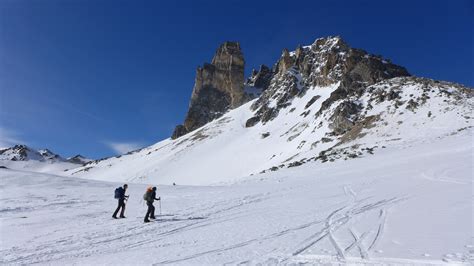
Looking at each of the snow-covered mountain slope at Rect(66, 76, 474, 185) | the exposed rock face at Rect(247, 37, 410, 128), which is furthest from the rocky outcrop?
the snow-covered mountain slope at Rect(66, 76, 474, 185)

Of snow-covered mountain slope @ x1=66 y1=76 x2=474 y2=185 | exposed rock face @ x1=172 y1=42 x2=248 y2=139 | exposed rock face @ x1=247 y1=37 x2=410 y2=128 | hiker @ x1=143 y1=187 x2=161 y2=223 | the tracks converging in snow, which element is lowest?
the tracks converging in snow

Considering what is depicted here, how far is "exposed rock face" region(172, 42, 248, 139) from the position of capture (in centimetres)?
15175

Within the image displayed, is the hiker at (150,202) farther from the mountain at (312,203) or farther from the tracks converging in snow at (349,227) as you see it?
the tracks converging in snow at (349,227)

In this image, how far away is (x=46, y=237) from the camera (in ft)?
43.4

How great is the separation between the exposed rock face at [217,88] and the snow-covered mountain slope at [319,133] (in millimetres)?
42744

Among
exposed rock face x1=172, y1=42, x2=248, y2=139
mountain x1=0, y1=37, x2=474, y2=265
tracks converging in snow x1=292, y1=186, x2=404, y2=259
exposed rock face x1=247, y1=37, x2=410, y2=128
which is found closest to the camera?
tracks converging in snow x1=292, y1=186, x2=404, y2=259

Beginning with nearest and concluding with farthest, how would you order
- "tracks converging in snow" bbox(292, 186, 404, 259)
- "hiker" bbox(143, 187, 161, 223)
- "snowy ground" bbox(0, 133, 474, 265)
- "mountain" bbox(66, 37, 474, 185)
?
1. "snowy ground" bbox(0, 133, 474, 265)
2. "tracks converging in snow" bbox(292, 186, 404, 259)
3. "hiker" bbox(143, 187, 161, 223)
4. "mountain" bbox(66, 37, 474, 185)

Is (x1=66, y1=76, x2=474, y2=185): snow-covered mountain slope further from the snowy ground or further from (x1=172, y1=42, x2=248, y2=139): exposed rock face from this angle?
(x1=172, y1=42, x2=248, y2=139): exposed rock face

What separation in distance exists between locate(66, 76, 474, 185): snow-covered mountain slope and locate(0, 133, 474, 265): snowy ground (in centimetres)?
1988

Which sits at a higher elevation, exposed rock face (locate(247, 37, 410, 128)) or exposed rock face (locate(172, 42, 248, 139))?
exposed rock face (locate(172, 42, 248, 139))

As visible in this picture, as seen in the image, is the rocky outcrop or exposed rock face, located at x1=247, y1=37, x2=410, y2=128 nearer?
exposed rock face, located at x1=247, y1=37, x2=410, y2=128

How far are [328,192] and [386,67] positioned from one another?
233ft

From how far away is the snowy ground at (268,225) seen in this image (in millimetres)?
9773

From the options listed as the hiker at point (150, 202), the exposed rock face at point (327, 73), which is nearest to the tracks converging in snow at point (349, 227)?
the hiker at point (150, 202)
